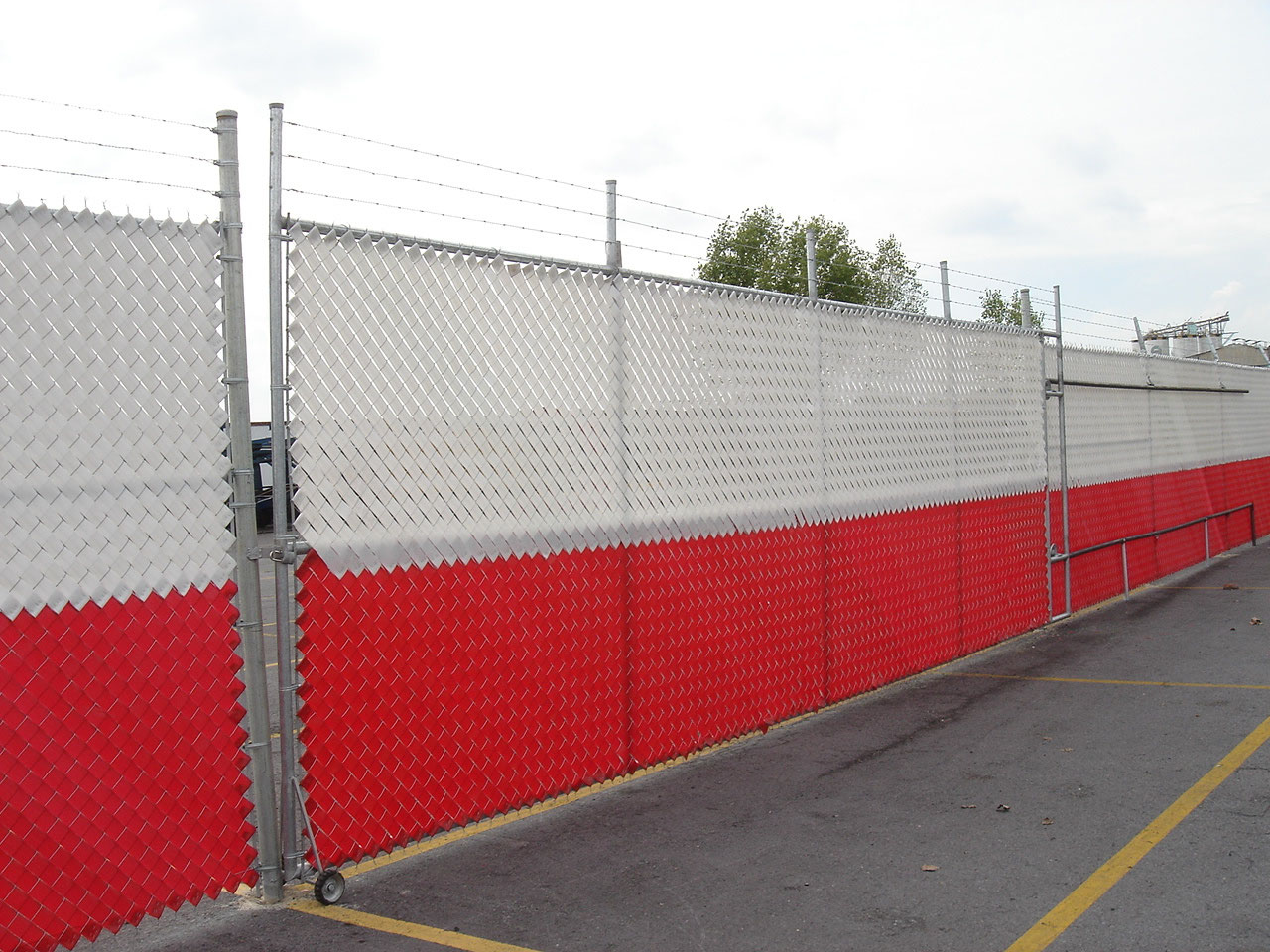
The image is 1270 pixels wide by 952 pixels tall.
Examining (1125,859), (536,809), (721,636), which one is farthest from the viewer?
(721,636)

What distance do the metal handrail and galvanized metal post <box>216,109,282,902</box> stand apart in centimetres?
892

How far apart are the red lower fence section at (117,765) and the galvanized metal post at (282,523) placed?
0.19 metres

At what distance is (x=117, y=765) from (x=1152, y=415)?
13852 millimetres

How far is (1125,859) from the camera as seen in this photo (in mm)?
4922

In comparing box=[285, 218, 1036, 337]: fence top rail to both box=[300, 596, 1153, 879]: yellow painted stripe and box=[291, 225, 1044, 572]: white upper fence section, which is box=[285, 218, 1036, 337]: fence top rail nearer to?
box=[291, 225, 1044, 572]: white upper fence section

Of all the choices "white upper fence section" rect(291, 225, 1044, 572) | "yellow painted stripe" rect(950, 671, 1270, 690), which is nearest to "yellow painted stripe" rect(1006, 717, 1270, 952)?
"yellow painted stripe" rect(950, 671, 1270, 690)

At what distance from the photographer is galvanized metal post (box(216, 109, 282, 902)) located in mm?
4414

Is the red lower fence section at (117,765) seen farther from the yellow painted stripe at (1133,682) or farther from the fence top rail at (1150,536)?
the fence top rail at (1150,536)

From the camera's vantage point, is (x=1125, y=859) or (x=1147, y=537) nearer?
(x=1125, y=859)

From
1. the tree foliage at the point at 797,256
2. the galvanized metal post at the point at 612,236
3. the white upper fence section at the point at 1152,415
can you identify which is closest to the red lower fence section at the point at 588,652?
the galvanized metal post at the point at 612,236

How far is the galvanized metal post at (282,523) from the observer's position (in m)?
4.51

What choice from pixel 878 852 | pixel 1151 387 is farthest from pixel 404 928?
pixel 1151 387

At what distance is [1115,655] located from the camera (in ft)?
31.4

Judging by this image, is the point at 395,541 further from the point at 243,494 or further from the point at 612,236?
the point at 612,236
